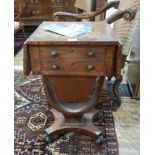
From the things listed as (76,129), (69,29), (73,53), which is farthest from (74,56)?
(76,129)

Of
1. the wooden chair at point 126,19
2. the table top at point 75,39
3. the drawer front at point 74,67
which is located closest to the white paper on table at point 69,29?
the table top at point 75,39

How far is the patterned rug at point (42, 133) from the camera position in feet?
4.89

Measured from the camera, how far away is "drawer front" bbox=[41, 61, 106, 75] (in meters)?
1.28

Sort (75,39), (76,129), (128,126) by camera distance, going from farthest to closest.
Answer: (128,126)
(76,129)
(75,39)

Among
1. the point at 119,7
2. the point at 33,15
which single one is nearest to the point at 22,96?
the point at 119,7

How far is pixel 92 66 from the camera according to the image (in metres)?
1.27

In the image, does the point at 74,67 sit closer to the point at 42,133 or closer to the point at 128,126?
the point at 42,133

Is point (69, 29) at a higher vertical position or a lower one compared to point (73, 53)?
higher

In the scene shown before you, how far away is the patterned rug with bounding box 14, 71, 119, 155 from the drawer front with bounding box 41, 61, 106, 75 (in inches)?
21.2

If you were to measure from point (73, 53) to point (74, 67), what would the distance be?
0.08 m

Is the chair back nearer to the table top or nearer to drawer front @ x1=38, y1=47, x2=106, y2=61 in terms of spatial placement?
the table top

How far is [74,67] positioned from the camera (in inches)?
50.7

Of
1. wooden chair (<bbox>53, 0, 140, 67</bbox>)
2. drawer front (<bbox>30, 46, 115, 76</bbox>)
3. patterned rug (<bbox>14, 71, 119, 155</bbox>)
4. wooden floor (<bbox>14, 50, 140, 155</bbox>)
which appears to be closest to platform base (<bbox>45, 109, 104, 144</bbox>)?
patterned rug (<bbox>14, 71, 119, 155</bbox>)
